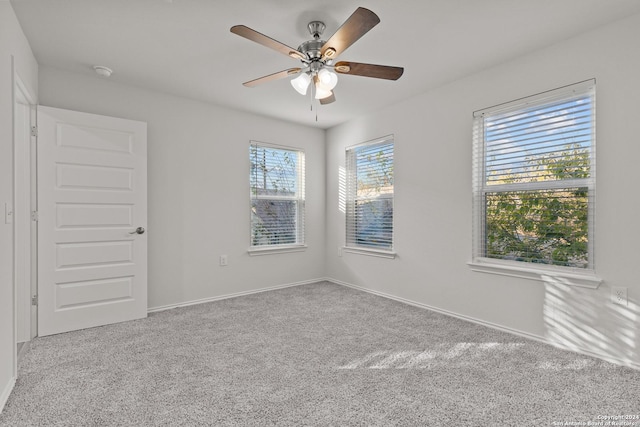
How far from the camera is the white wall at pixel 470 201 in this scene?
90.0 inches

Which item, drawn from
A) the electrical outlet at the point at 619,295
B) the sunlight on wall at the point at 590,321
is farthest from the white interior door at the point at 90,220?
the electrical outlet at the point at 619,295

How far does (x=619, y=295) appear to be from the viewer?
90.9 inches

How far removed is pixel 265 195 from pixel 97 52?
2.35m

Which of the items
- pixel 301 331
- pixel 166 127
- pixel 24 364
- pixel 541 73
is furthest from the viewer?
pixel 166 127

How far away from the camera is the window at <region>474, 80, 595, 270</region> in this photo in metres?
2.51

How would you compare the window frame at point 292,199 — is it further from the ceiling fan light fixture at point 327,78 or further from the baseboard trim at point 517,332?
the ceiling fan light fixture at point 327,78

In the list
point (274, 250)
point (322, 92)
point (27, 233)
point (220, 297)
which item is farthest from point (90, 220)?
point (322, 92)

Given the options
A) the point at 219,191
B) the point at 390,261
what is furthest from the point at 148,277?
the point at 390,261

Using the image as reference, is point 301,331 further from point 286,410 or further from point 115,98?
point 115,98

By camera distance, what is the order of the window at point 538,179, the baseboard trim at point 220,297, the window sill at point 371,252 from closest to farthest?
1. the window at point 538,179
2. the baseboard trim at point 220,297
3. the window sill at point 371,252

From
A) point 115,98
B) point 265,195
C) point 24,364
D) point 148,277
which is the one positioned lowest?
point 24,364

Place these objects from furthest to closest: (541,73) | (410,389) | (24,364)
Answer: (541,73) < (24,364) < (410,389)

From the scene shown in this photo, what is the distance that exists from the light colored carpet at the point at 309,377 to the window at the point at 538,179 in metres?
0.78

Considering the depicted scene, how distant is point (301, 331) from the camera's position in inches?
116
